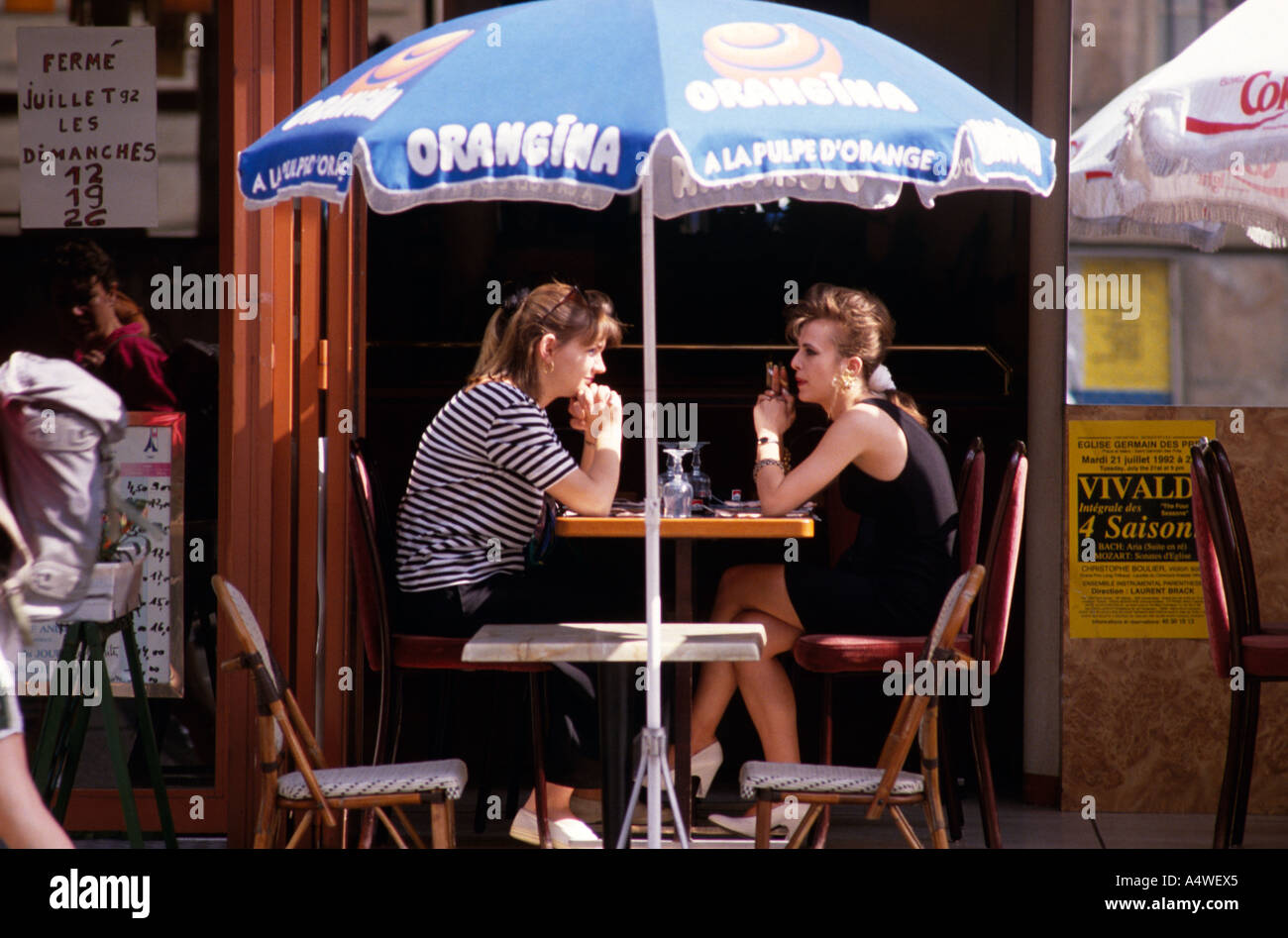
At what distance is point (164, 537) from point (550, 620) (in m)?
1.13

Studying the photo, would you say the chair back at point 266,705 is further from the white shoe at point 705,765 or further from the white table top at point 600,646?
the white shoe at point 705,765

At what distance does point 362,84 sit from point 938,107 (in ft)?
3.67

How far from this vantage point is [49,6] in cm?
432

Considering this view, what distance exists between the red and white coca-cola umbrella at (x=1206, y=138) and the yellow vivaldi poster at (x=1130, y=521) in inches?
27.0

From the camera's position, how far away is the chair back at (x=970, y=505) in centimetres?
445

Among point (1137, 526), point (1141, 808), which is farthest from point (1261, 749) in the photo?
point (1137, 526)

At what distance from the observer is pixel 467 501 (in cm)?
421

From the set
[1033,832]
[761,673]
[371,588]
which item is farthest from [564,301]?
[1033,832]

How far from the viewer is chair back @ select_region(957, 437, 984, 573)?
14.6ft

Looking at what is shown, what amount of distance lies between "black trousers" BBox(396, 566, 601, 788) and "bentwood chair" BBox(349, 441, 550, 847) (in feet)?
0.16

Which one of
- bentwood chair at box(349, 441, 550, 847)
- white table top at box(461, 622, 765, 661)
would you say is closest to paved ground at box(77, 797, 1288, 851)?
bentwood chair at box(349, 441, 550, 847)

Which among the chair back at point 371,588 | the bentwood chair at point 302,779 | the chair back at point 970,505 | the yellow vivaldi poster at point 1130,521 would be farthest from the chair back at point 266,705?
the yellow vivaldi poster at point 1130,521

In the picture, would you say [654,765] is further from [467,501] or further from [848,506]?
[848,506]
